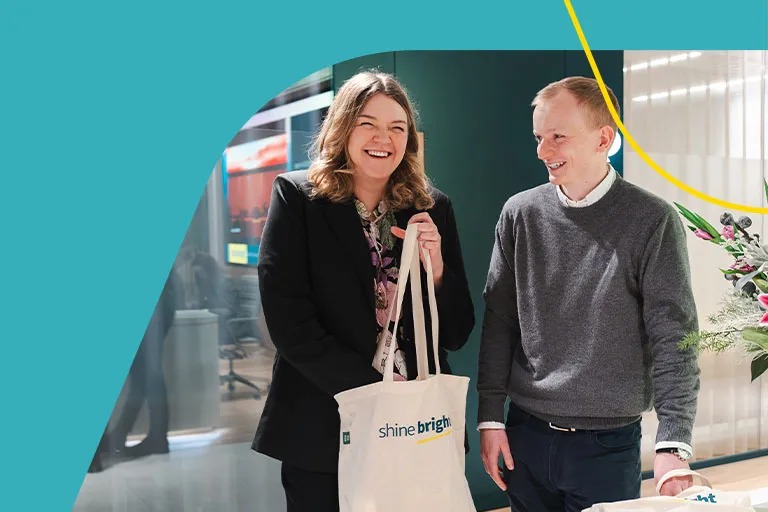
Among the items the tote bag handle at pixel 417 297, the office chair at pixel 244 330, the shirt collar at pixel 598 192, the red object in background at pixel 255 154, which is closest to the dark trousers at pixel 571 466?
the tote bag handle at pixel 417 297

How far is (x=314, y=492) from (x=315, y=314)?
418 millimetres

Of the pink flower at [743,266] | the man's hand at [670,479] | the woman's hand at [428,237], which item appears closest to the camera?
the pink flower at [743,266]

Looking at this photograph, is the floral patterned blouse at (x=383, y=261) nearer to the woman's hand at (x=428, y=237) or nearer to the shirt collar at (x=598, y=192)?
the woman's hand at (x=428, y=237)

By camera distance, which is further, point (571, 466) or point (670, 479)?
point (571, 466)

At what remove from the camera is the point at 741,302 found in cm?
132

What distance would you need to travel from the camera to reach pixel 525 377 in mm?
1809

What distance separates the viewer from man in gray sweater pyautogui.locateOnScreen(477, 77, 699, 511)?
163 centimetres

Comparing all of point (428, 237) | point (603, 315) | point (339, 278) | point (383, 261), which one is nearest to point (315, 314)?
point (339, 278)

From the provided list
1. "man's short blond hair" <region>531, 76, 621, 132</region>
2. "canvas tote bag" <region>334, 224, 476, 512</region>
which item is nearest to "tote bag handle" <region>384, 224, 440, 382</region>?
"canvas tote bag" <region>334, 224, 476, 512</region>

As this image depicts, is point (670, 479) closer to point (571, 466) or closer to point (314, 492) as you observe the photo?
point (571, 466)

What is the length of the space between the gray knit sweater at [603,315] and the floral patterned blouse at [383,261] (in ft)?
0.89

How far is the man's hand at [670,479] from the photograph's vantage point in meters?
1.52

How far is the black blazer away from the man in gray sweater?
0.62ft

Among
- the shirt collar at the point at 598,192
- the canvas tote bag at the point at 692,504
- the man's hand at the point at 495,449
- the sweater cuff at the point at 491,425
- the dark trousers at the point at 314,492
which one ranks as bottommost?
the dark trousers at the point at 314,492
